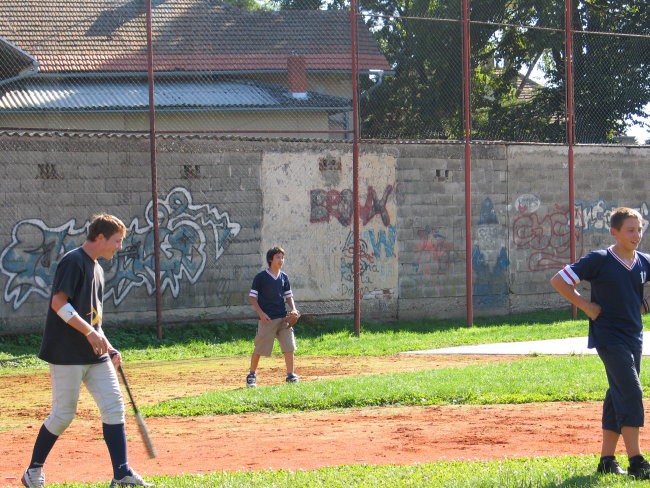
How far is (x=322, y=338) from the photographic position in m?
17.0

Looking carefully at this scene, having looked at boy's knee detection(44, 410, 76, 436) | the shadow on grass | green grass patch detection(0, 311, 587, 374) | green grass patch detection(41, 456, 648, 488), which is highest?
boy's knee detection(44, 410, 76, 436)

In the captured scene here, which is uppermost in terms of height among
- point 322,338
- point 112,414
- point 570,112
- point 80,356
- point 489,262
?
point 570,112

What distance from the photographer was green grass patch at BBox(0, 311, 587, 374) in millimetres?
15414

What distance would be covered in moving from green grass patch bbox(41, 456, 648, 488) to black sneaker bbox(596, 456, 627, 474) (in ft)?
0.26

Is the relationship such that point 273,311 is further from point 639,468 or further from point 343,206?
point 343,206

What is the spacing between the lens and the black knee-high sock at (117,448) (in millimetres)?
6637

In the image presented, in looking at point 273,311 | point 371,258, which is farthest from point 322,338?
point 273,311

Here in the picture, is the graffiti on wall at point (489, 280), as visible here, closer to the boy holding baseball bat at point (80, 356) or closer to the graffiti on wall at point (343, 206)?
the graffiti on wall at point (343, 206)

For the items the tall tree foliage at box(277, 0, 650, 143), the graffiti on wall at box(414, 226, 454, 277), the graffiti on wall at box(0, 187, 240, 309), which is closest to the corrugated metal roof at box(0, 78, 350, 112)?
the tall tree foliage at box(277, 0, 650, 143)

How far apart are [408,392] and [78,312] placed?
477 cm

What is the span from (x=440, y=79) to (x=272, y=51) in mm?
6863

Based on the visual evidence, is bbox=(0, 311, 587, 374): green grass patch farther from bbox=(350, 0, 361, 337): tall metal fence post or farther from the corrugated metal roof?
the corrugated metal roof

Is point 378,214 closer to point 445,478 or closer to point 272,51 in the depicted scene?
point 272,51

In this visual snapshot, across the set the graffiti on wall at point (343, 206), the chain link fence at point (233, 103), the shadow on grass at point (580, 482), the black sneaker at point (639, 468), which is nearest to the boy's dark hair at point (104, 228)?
the shadow on grass at point (580, 482)
